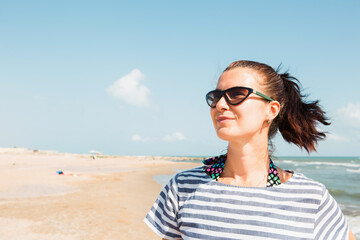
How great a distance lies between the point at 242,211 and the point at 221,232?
0.17 m

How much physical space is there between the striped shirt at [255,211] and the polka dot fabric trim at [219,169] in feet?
0.15

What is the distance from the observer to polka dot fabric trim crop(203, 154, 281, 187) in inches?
71.2

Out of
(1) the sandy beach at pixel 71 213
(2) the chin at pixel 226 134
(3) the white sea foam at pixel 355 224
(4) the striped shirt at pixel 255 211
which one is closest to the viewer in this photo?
(4) the striped shirt at pixel 255 211

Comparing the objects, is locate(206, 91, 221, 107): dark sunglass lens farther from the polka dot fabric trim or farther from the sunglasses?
the polka dot fabric trim

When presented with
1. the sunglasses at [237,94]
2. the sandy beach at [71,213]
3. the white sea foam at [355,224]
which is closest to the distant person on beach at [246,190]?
the sunglasses at [237,94]

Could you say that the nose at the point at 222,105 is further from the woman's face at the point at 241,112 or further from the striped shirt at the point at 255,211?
the striped shirt at the point at 255,211

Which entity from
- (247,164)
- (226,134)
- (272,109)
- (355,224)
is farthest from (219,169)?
(355,224)

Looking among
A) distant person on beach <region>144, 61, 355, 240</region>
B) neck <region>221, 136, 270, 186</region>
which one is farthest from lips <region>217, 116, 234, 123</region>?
neck <region>221, 136, 270, 186</region>

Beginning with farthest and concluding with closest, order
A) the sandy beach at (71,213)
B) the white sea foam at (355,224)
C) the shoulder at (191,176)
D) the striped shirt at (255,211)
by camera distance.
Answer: the white sea foam at (355,224) → the sandy beach at (71,213) → the shoulder at (191,176) → the striped shirt at (255,211)

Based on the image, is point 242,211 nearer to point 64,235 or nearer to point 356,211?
point 64,235

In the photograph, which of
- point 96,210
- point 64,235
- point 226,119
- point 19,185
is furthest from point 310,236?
point 19,185

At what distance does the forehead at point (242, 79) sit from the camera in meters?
1.85

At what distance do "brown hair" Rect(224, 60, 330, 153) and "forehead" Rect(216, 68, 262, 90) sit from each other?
0.14 meters

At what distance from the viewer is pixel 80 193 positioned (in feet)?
39.7
